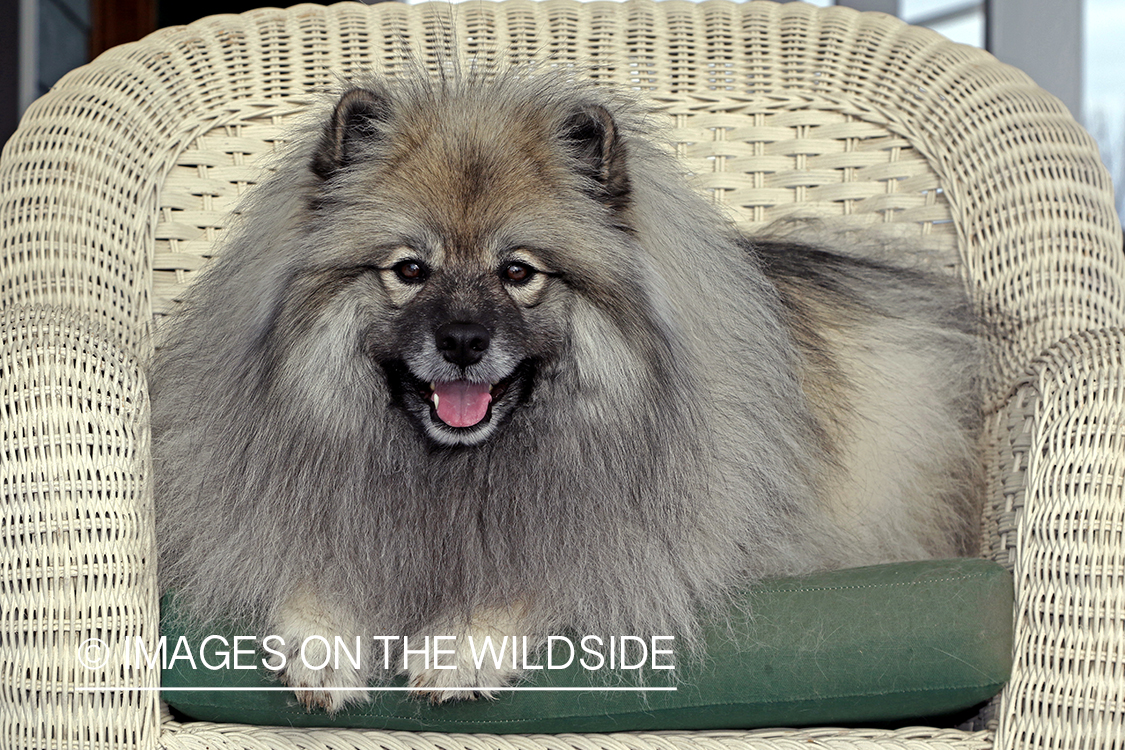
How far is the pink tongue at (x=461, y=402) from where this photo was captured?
1498mm

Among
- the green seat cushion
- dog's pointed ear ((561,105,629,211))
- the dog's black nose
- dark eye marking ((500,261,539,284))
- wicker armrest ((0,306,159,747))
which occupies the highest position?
dog's pointed ear ((561,105,629,211))

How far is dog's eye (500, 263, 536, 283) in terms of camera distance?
150 centimetres

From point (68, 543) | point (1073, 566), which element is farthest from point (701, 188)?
point (68, 543)

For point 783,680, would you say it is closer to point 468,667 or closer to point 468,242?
point 468,667

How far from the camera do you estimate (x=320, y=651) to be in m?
1.46

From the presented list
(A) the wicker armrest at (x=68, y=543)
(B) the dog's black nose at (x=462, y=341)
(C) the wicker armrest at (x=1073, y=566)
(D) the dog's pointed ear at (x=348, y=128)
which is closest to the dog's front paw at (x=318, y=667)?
(A) the wicker armrest at (x=68, y=543)

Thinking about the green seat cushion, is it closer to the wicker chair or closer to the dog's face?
the wicker chair

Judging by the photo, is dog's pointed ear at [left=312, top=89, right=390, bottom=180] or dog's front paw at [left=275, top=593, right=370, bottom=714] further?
dog's pointed ear at [left=312, top=89, right=390, bottom=180]

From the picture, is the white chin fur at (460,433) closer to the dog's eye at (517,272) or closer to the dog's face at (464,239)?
the dog's face at (464,239)

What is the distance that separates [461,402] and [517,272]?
0.72 ft

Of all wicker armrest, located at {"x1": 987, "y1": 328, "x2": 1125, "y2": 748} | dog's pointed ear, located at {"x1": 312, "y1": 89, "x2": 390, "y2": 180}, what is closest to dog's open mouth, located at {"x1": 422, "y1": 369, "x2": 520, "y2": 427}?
dog's pointed ear, located at {"x1": 312, "y1": 89, "x2": 390, "y2": 180}

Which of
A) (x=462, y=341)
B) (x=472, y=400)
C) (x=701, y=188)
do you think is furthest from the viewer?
(x=701, y=188)

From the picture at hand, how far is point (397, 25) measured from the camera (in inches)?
95.4

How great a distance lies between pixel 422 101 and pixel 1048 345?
1.29m
